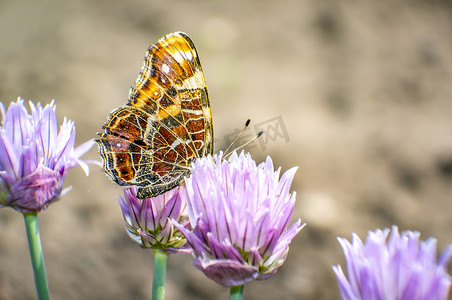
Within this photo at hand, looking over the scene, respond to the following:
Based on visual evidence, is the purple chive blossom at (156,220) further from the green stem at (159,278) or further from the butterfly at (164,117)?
the butterfly at (164,117)

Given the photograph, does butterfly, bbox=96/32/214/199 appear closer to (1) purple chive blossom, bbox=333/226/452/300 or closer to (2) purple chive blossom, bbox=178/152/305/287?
(2) purple chive blossom, bbox=178/152/305/287

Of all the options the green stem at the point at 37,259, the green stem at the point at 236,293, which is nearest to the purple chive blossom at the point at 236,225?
the green stem at the point at 236,293

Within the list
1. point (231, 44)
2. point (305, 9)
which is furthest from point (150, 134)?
point (305, 9)

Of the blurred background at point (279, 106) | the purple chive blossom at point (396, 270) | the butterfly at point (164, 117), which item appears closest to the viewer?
the purple chive blossom at point (396, 270)

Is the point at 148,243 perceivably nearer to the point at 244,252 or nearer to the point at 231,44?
the point at 244,252

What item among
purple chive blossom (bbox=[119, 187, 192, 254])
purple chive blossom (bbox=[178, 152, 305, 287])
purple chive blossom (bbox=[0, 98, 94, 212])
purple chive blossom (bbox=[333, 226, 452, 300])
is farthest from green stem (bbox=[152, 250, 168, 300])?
purple chive blossom (bbox=[333, 226, 452, 300])

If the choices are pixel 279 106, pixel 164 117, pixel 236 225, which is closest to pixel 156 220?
pixel 236 225
